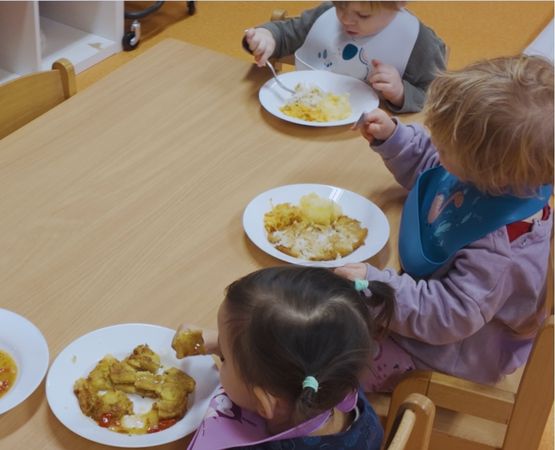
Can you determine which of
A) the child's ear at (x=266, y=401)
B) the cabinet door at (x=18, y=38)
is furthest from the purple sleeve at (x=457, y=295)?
the cabinet door at (x=18, y=38)

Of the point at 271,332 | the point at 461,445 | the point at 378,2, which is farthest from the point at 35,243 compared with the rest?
the point at 378,2

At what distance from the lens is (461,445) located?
127cm

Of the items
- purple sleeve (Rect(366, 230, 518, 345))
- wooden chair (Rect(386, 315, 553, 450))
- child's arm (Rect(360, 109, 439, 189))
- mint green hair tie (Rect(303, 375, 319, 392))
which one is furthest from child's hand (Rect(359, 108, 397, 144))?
mint green hair tie (Rect(303, 375, 319, 392))

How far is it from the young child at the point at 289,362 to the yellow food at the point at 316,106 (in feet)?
2.27

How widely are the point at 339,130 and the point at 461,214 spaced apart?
1.48 ft

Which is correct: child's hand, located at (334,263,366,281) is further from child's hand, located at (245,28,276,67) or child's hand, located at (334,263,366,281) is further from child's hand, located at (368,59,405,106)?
child's hand, located at (245,28,276,67)

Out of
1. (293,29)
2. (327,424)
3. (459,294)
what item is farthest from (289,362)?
(293,29)

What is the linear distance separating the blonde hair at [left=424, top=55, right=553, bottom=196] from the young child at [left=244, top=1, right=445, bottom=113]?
1.69 feet

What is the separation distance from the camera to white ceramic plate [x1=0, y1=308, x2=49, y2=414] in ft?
3.05

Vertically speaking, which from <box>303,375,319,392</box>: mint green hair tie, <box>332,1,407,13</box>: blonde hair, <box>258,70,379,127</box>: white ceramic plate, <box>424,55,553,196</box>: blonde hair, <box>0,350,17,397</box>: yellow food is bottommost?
<box>0,350,17,397</box>: yellow food

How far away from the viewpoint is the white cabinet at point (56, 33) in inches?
Result: 111

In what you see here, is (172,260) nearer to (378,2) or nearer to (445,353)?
(445,353)

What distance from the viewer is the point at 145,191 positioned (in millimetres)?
1314

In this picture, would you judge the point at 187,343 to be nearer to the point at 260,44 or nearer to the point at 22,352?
the point at 22,352
